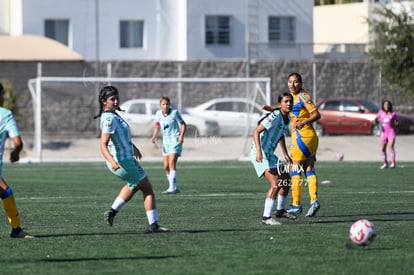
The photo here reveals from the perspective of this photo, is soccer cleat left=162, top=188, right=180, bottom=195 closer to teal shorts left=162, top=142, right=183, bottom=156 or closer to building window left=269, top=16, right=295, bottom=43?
teal shorts left=162, top=142, right=183, bottom=156

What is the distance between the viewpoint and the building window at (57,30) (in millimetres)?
52344

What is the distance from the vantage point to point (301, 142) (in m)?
16.4

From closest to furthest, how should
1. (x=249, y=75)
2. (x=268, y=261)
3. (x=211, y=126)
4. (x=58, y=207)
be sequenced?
(x=268, y=261)
(x=58, y=207)
(x=211, y=126)
(x=249, y=75)

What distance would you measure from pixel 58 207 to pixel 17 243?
5553 millimetres

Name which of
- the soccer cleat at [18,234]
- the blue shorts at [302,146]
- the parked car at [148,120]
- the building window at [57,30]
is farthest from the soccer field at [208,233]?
the building window at [57,30]

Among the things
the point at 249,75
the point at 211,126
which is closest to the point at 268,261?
the point at 211,126

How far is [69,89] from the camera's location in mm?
41469

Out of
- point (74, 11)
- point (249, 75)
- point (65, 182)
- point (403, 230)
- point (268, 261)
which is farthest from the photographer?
point (74, 11)

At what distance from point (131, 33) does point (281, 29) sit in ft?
25.1

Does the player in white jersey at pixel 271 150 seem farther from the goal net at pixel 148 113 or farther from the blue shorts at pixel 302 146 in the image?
the goal net at pixel 148 113

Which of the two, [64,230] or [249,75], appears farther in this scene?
[249,75]

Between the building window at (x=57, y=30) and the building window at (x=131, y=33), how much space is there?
2.65 m

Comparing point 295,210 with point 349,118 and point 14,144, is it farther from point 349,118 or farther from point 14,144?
point 349,118

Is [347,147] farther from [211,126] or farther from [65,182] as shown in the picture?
[65,182]
